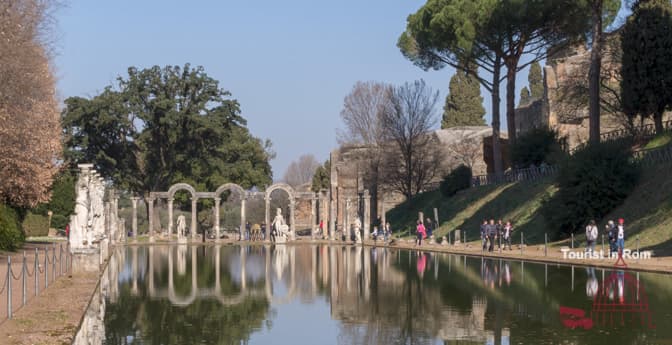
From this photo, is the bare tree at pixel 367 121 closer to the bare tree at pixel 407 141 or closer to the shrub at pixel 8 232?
the bare tree at pixel 407 141

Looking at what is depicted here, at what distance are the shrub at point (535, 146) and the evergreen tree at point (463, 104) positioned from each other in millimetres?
32962

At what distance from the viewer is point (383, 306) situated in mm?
19625

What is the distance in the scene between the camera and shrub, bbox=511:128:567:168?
57719 mm

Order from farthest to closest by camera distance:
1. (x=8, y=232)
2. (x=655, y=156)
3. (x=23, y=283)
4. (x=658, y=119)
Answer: (x=658, y=119) → (x=655, y=156) → (x=8, y=232) → (x=23, y=283)

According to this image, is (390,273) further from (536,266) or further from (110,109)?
(110,109)

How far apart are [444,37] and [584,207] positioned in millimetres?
18625

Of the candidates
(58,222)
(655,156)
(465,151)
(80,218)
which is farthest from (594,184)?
(58,222)

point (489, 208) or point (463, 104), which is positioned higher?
point (463, 104)

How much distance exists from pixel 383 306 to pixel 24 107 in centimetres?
2091

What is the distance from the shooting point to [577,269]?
30.2 metres

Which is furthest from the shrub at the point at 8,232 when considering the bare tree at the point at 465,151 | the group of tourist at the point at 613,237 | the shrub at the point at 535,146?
the bare tree at the point at 465,151

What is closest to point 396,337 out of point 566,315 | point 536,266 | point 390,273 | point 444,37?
point 566,315

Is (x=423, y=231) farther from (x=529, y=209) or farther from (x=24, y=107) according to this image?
(x=24, y=107)

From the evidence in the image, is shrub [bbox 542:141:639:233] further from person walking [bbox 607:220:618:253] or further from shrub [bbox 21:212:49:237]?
shrub [bbox 21:212:49:237]
